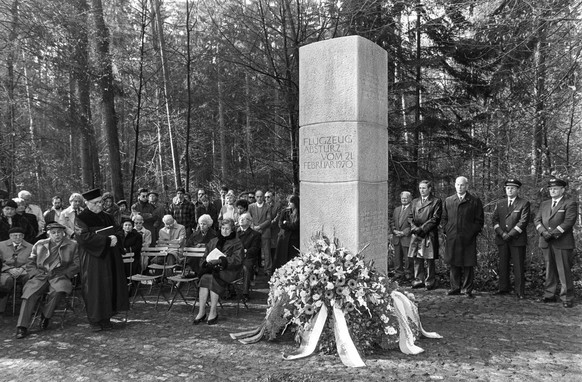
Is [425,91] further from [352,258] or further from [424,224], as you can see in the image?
[352,258]

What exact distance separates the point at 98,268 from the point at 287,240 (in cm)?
325

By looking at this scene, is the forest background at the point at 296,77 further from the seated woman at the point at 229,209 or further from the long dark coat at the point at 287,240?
the long dark coat at the point at 287,240

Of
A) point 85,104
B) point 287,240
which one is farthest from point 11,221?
point 85,104

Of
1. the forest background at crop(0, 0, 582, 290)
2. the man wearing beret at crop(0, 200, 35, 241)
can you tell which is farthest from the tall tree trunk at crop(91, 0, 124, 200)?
the man wearing beret at crop(0, 200, 35, 241)

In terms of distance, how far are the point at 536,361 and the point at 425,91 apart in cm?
887

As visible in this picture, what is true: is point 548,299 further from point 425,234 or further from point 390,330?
point 390,330

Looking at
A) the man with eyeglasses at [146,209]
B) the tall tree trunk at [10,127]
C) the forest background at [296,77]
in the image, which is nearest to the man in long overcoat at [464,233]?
the forest background at [296,77]

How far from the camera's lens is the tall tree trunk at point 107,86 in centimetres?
1308

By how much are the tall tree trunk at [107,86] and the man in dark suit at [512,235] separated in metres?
11.1

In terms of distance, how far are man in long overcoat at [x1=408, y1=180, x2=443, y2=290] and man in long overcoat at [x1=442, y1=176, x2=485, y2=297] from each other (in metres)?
0.32

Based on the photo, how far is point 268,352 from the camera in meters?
4.78

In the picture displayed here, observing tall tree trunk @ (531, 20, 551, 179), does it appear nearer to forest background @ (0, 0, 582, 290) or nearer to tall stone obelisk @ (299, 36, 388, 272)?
forest background @ (0, 0, 582, 290)

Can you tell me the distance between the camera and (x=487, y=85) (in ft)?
41.8

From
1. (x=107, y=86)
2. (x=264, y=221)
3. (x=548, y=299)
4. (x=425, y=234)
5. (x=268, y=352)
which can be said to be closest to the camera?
(x=268, y=352)
